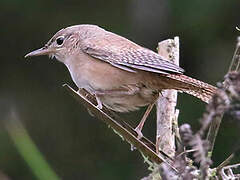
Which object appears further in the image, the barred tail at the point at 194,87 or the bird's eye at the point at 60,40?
the bird's eye at the point at 60,40

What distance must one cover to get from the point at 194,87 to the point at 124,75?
42 cm

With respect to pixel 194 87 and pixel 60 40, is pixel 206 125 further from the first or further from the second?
pixel 60 40

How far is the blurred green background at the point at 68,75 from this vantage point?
269 inches

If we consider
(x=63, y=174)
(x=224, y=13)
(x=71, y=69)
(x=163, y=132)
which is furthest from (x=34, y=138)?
(x=163, y=132)

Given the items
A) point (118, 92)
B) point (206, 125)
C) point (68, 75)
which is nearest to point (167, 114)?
point (118, 92)

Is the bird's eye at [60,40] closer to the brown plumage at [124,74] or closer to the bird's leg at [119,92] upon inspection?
the brown plumage at [124,74]

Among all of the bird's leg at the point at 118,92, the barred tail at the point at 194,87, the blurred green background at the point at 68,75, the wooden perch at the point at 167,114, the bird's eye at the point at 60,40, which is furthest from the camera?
the blurred green background at the point at 68,75

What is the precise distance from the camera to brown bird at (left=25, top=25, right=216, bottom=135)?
9.59 feet

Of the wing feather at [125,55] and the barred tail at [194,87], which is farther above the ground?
the wing feather at [125,55]

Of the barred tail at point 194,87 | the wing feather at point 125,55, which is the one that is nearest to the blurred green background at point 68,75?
the wing feather at point 125,55

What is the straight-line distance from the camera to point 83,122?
24.1 feet

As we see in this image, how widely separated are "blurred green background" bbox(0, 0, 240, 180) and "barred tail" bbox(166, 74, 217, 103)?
3.51 m

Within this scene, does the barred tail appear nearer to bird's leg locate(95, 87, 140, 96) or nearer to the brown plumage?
the brown plumage

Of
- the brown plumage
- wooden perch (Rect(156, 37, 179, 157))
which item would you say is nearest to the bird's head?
the brown plumage
